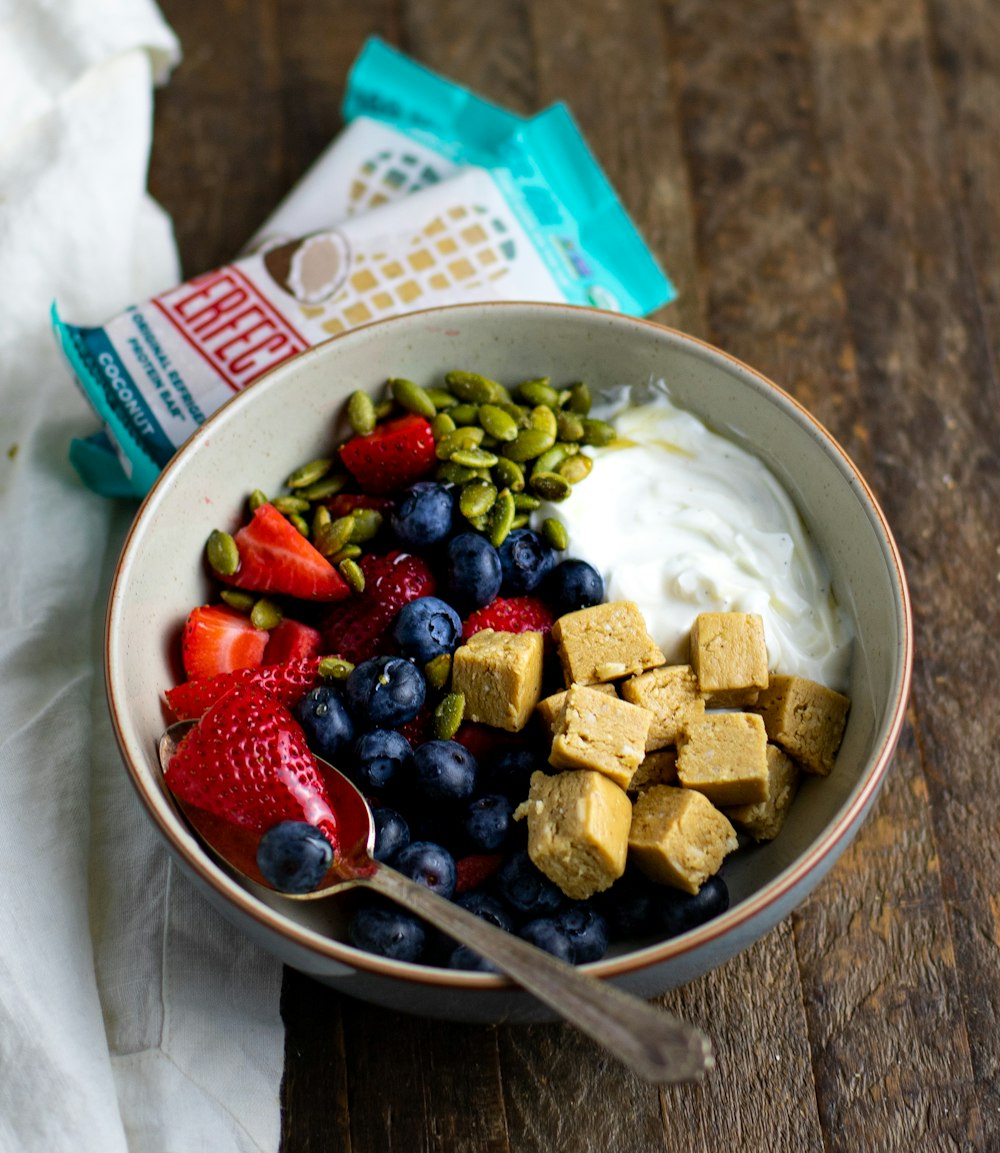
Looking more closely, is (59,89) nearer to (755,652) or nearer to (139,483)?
(139,483)

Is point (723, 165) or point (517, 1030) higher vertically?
point (723, 165)

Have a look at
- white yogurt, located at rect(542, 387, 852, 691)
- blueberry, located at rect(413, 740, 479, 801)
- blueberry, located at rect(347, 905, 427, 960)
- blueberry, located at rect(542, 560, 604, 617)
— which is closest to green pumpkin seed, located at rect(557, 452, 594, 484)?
white yogurt, located at rect(542, 387, 852, 691)

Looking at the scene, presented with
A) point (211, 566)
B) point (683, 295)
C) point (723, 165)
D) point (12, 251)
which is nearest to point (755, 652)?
point (211, 566)

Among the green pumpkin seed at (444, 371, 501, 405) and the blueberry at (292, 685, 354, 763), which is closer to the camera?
the blueberry at (292, 685, 354, 763)

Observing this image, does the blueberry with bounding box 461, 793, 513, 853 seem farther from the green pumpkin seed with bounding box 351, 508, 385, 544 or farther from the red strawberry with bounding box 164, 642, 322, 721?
the green pumpkin seed with bounding box 351, 508, 385, 544

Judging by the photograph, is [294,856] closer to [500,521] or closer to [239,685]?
[239,685]
